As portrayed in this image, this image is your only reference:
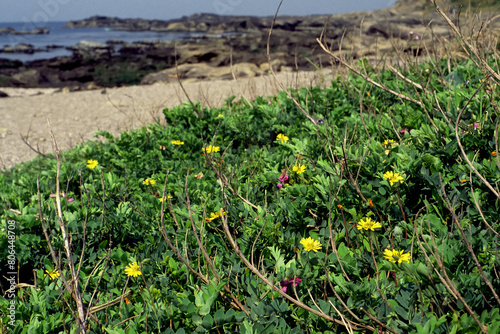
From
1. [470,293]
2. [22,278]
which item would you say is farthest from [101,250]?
[470,293]

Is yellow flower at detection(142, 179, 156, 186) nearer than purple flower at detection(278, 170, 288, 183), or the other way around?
purple flower at detection(278, 170, 288, 183)

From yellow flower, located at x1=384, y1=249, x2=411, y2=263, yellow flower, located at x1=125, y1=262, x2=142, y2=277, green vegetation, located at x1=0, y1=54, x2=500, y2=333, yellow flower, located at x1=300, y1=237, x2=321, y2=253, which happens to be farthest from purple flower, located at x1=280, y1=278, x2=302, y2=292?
yellow flower, located at x1=125, y1=262, x2=142, y2=277

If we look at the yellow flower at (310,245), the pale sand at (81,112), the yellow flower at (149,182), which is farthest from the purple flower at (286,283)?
the pale sand at (81,112)

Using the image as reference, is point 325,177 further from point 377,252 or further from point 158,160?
point 158,160

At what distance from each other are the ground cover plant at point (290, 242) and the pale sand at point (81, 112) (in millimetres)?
3764

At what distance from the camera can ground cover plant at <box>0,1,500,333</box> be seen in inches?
58.6

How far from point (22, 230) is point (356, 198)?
193cm

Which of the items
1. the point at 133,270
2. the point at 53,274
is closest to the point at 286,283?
the point at 133,270

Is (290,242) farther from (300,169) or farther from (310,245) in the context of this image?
(300,169)

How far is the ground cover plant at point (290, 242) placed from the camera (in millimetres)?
1489

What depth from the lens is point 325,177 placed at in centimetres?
241

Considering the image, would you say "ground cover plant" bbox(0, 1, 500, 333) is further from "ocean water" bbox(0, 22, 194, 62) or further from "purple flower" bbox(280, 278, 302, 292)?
"ocean water" bbox(0, 22, 194, 62)

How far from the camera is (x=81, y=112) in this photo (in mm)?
10227

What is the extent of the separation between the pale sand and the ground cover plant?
148 inches
